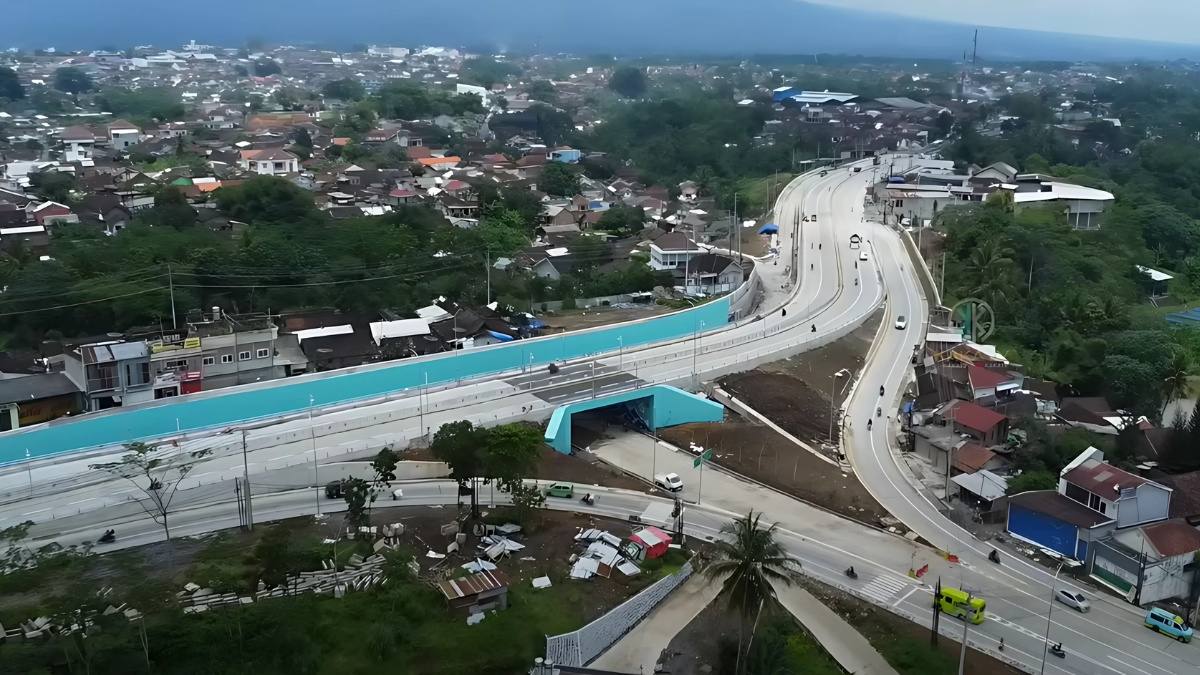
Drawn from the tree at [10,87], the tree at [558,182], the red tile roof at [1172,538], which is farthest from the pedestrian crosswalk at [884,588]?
the tree at [10,87]

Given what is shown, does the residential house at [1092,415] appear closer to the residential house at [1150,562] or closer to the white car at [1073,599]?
the residential house at [1150,562]

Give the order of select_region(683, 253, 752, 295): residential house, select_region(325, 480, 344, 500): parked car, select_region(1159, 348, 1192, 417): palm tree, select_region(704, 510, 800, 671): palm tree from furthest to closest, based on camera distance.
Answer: select_region(683, 253, 752, 295): residential house → select_region(1159, 348, 1192, 417): palm tree → select_region(325, 480, 344, 500): parked car → select_region(704, 510, 800, 671): palm tree

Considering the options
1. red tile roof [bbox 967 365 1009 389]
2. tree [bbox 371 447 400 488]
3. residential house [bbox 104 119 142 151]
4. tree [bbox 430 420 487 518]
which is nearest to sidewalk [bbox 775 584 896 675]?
tree [bbox 430 420 487 518]

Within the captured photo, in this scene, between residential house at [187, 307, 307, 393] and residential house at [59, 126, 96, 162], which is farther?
residential house at [59, 126, 96, 162]

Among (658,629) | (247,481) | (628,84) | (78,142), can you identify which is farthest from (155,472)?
(628,84)

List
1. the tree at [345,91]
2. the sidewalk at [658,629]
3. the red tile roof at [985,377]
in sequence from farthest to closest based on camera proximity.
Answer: the tree at [345,91], the red tile roof at [985,377], the sidewalk at [658,629]

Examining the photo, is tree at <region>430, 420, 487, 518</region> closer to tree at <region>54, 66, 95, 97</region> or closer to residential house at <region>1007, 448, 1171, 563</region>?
residential house at <region>1007, 448, 1171, 563</region>
